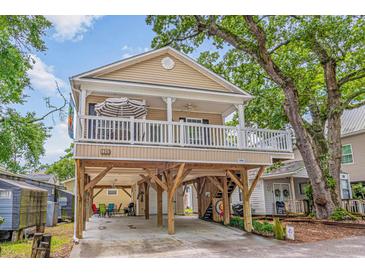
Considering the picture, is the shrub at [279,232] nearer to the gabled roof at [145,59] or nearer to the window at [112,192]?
the gabled roof at [145,59]

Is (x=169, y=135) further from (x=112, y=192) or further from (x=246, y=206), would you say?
(x=112, y=192)

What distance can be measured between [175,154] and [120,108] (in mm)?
2483

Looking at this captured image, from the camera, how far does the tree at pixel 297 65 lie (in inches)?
520

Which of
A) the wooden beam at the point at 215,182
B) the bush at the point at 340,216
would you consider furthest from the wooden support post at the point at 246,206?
the bush at the point at 340,216

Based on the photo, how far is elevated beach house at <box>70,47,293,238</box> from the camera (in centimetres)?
906

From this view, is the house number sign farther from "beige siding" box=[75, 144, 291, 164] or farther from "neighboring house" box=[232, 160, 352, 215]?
"neighboring house" box=[232, 160, 352, 215]

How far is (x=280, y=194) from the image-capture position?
18.9 metres

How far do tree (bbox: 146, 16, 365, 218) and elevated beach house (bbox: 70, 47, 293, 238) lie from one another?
3432 millimetres

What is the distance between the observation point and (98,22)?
10242mm

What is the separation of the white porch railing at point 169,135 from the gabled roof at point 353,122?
409 inches

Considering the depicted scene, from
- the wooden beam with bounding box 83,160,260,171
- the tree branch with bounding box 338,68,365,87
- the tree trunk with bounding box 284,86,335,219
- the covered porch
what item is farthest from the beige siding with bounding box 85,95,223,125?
the tree branch with bounding box 338,68,365,87

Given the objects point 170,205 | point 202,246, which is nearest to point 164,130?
point 170,205
